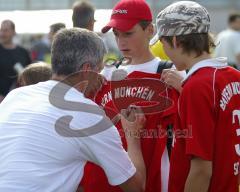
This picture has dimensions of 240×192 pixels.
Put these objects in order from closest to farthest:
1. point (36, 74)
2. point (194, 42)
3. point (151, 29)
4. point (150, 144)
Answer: point (194, 42) → point (150, 144) → point (151, 29) → point (36, 74)

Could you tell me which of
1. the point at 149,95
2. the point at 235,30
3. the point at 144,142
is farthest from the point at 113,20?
the point at 235,30

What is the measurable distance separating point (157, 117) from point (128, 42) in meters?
0.58

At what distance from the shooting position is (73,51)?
3432 millimetres

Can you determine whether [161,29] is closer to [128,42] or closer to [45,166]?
[128,42]

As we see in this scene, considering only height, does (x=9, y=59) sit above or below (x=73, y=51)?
below

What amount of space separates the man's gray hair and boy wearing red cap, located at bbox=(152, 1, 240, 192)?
15.4 inches

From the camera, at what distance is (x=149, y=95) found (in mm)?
3988

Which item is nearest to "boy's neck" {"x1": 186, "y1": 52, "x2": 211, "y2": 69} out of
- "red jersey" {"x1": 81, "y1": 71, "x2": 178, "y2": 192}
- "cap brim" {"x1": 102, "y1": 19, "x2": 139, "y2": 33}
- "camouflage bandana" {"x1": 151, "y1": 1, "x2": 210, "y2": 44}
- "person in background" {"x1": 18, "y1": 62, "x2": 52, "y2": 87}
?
"camouflage bandana" {"x1": 151, "y1": 1, "x2": 210, "y2": 44}

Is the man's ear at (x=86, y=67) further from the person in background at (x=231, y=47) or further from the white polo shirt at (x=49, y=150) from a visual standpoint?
the person in background at (x=231, y=47)

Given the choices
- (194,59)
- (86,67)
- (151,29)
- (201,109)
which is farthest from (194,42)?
(151,29)

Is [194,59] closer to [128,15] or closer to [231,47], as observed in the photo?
[128,15]

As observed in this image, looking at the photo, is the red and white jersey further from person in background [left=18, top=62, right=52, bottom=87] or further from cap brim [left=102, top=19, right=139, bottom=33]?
person in background [left=18, top=62, right=52, bottom=87]

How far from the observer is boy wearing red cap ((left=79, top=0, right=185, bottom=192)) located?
387cm

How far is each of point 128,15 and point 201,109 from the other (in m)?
1.16
